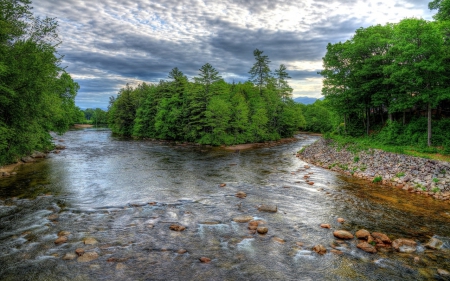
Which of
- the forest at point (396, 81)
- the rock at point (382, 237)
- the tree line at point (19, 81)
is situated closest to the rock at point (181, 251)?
Result: the rock at point (382, 237)

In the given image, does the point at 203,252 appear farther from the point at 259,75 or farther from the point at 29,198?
the point at 259,75

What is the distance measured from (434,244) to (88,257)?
12647mm

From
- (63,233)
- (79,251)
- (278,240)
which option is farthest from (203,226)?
(63,233)

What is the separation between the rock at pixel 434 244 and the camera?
9305 mm

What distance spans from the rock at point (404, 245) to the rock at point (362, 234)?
91 centimetres

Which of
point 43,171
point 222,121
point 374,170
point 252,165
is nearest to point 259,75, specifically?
point 222,121

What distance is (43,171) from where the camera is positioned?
70.0 feet

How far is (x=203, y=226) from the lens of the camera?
11.0m

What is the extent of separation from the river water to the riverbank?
134cm

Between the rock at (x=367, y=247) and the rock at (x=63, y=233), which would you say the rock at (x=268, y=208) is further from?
the rock at (x=63, y=233)

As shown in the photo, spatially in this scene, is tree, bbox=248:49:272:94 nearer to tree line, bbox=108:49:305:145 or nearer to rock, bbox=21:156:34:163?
tree line, bbox=108:49:305:145

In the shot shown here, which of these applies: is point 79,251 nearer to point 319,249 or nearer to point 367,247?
point 319,249

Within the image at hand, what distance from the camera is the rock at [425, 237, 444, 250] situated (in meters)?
9.30

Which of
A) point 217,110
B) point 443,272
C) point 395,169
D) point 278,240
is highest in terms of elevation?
point 217,110
